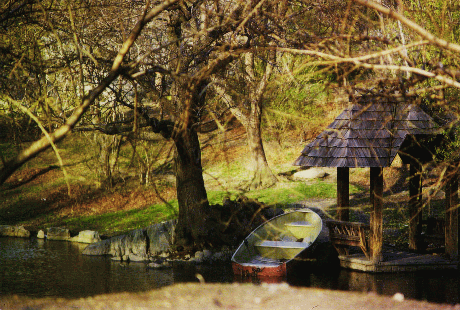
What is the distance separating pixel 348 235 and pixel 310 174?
12.6 metres

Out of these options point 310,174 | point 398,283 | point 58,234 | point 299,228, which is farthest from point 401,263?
point 310,174

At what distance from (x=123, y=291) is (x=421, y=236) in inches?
293

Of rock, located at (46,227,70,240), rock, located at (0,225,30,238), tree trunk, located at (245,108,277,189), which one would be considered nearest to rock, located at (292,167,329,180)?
tree trunk, located at (245,108,277,189)

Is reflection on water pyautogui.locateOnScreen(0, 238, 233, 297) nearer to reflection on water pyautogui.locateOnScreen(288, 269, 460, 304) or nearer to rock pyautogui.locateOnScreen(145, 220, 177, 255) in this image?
rock pyautogui.locateOnScreen(145, 220, 177, 255)

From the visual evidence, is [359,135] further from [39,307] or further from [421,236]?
[39,307]

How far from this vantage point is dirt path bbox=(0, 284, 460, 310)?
9570mm

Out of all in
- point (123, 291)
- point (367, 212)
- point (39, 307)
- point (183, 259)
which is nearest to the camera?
point (39, 307)

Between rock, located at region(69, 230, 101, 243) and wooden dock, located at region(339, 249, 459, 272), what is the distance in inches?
365

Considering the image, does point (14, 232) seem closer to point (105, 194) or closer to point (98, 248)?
point (98, 248)

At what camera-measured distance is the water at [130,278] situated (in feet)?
38.5

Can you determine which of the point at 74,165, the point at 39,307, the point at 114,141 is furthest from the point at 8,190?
the point at 39,307

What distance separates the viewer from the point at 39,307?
9344 mm

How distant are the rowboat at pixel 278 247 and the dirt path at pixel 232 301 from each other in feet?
4.99

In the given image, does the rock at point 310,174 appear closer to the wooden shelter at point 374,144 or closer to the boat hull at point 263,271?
the wooden shelter at point 374,144
